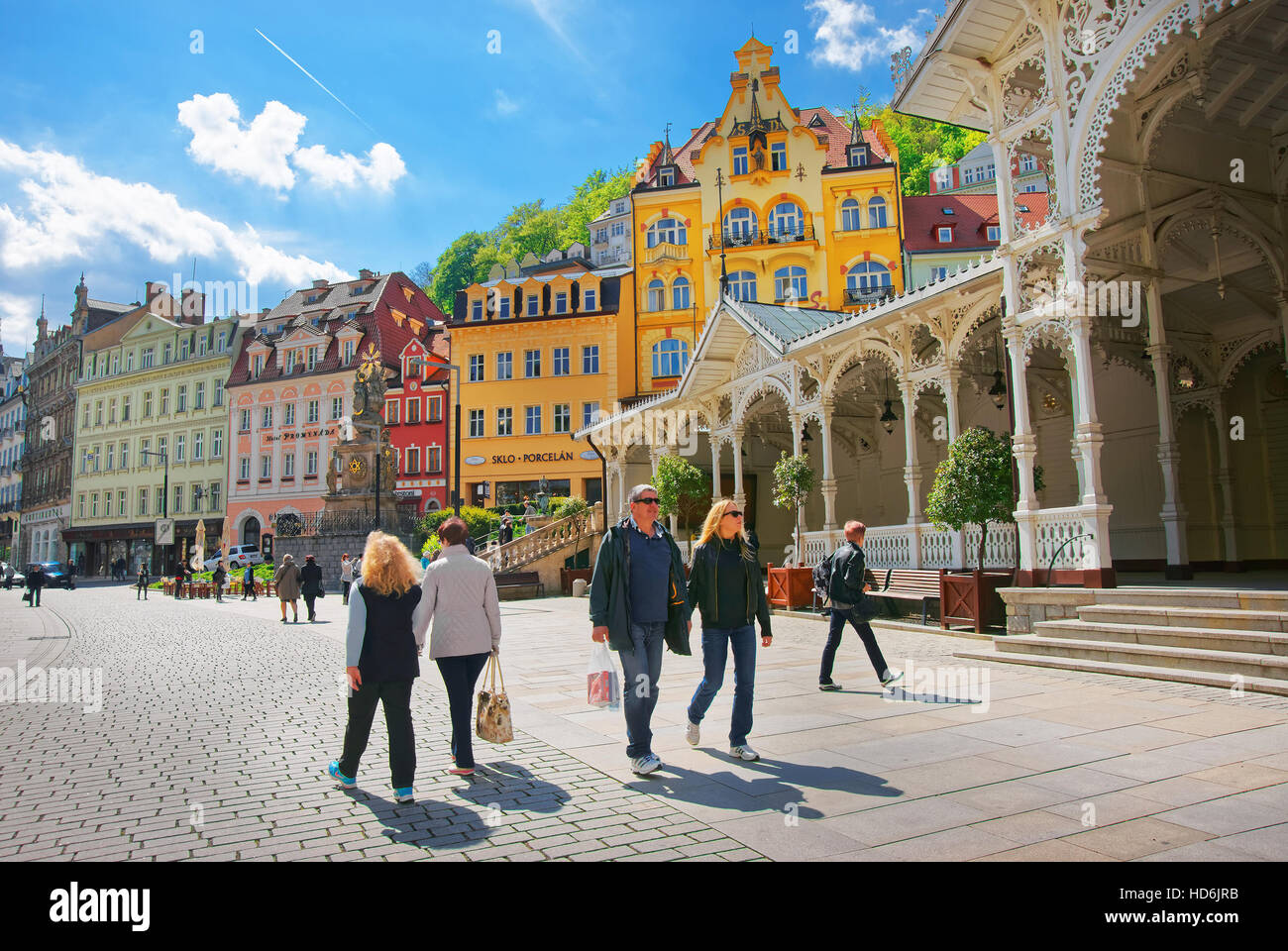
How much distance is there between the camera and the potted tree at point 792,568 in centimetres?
1666

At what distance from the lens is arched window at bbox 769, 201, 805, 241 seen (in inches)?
1451

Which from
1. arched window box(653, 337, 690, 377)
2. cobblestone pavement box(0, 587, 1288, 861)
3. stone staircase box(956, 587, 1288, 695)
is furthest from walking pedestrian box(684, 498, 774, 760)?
arched window box(653, 337, 690, 377)

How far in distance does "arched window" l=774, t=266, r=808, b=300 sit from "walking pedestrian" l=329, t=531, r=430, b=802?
111 feet

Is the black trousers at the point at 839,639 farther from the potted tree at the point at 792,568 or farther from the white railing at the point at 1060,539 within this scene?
the potted tree at the point at 792,568

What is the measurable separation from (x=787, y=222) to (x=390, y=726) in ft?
117

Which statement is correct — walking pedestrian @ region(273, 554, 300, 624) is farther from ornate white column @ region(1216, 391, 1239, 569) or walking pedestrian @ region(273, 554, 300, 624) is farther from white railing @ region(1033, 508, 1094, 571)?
ornate white column @ region(1216, 391, 1239, 569)

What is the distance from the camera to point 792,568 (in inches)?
669

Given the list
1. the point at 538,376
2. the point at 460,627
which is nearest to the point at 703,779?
the point at 460,627

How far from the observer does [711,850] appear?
3.84 m

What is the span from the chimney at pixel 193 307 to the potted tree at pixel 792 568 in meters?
62.7
